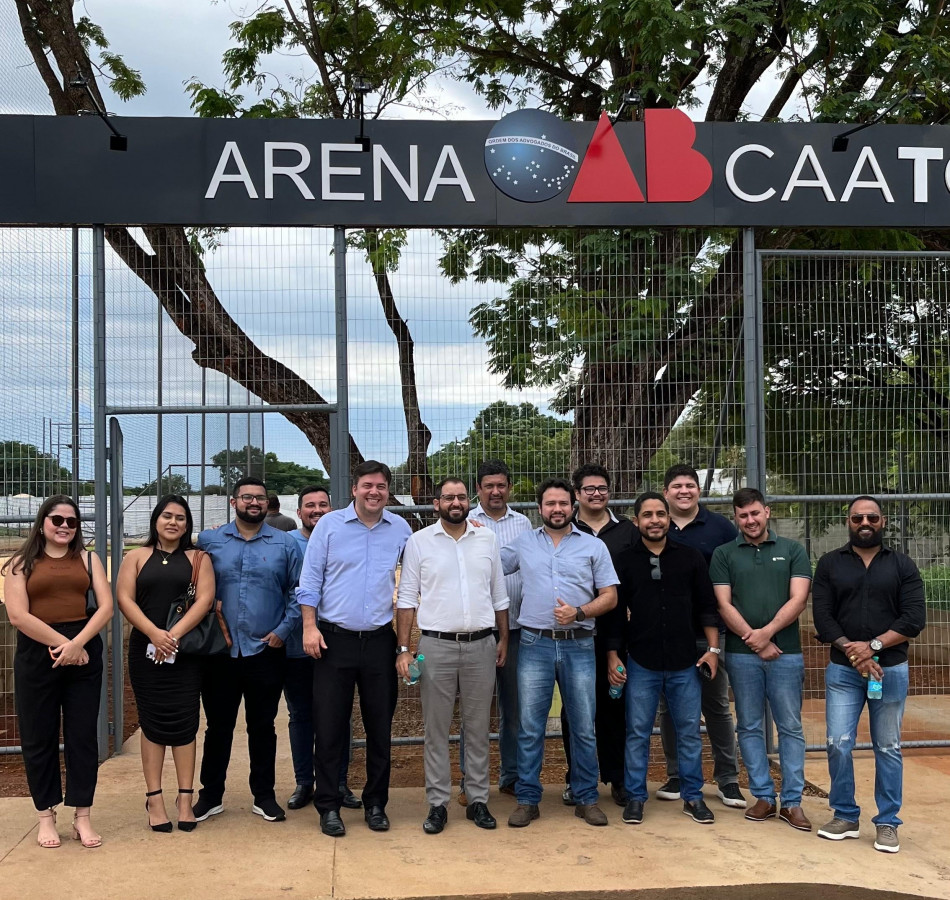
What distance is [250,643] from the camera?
5.72m

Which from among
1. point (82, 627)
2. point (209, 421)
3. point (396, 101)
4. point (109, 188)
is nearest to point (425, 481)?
point (209, 421)

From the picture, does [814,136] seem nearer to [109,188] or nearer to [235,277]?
[235,277]

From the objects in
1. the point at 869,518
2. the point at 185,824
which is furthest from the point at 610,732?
the point at 185,824

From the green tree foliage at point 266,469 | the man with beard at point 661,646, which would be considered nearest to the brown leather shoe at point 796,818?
the man with beard at point 661,646

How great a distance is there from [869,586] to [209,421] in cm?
459

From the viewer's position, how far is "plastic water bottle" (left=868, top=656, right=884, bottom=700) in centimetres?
536

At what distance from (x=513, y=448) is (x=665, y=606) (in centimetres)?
206

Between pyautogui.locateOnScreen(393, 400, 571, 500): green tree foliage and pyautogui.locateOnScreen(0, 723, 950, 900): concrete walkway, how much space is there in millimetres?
2338

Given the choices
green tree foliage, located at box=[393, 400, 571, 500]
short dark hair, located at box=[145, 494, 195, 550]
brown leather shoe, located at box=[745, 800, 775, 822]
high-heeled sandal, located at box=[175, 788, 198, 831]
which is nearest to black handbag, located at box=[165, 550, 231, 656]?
short dark hair, located at box=[145, 494, 195, 550]

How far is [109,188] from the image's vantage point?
23.5 ft

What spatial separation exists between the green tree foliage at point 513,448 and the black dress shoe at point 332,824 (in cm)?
242

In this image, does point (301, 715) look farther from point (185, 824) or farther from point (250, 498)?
point (250, 498)

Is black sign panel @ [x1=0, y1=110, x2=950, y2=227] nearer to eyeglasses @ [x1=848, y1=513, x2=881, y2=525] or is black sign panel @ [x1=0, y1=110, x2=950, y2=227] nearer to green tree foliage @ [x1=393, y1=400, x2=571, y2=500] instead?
green tree foliage @ [x1=393, y1=400, x2=571, y2=500]

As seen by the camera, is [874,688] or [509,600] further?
[509,600]
